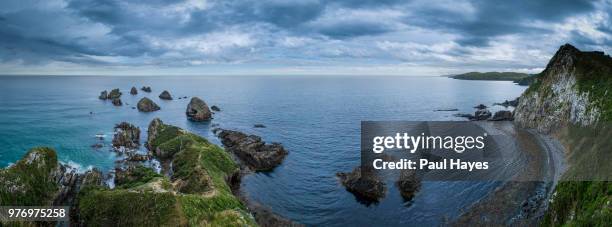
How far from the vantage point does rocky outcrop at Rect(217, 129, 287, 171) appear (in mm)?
74094

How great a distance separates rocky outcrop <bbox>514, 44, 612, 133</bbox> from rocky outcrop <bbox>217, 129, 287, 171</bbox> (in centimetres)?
6224

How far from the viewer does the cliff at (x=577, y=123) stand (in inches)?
1679

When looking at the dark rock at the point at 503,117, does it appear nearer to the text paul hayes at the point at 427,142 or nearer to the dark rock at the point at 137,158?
the text paul hayes at the point at 427,142

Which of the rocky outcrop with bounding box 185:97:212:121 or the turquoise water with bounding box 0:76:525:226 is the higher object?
the rocky outcrop with bounding box 185:97:212:121

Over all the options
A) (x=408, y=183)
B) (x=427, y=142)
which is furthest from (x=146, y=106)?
(x=427, y=142)

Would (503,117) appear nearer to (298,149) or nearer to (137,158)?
(298,149)

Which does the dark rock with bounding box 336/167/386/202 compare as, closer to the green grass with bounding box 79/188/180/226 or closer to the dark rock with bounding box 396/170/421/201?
the dark rock with bounding box 396/170/421/201

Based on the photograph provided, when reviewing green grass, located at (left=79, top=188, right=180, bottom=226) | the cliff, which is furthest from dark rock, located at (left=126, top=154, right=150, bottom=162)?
the cliff

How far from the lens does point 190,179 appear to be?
A: 54625 mm

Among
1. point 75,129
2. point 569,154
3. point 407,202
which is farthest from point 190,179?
point 75,129

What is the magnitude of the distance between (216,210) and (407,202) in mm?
27584

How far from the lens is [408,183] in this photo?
59781mm

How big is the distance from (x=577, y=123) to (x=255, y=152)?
2695 inches

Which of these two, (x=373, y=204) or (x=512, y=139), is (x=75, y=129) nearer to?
(x=373, y=204)
